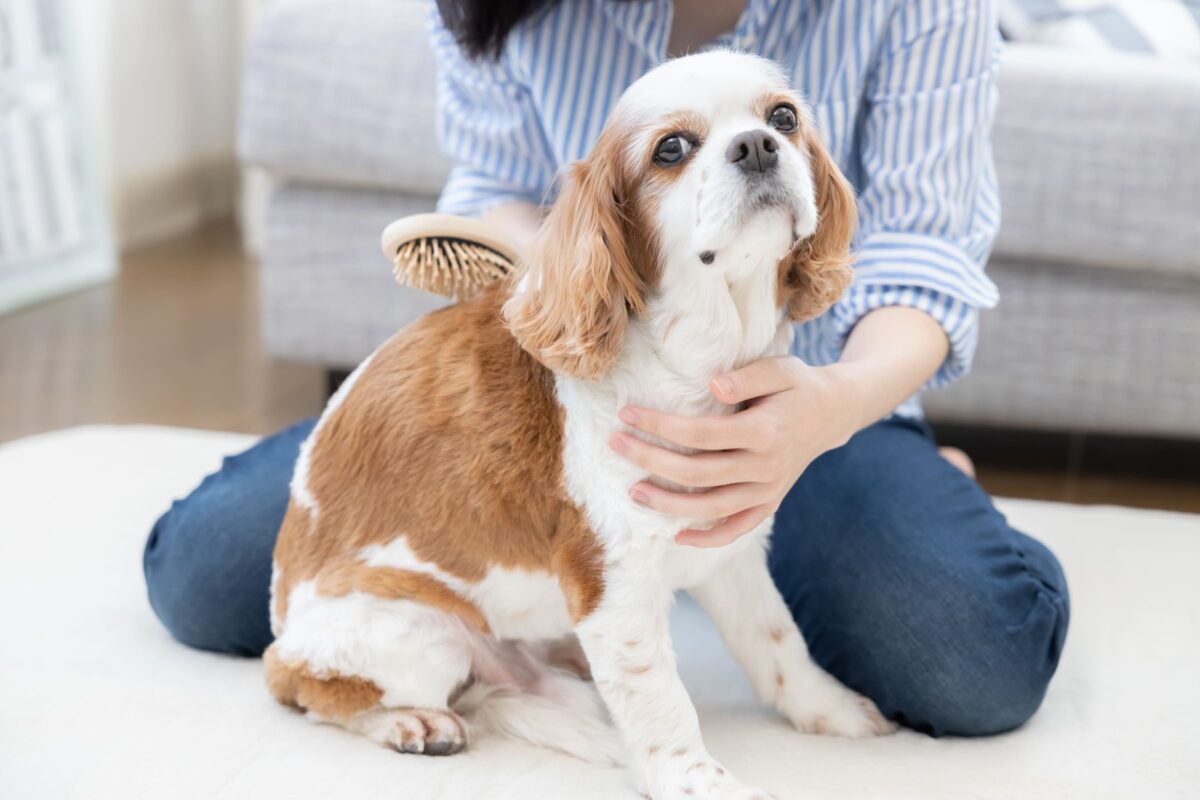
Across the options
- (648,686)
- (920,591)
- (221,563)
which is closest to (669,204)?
(648,686)

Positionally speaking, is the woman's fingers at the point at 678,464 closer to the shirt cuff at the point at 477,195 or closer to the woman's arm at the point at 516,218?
the woman's arm at the point at 516,218

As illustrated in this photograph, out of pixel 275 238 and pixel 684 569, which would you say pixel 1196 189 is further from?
pixel 275 238

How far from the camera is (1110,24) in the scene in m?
2.27

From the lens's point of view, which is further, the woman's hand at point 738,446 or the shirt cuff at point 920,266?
the shirt cuff at point 920,266

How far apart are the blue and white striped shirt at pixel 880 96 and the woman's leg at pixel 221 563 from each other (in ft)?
→ 1.66

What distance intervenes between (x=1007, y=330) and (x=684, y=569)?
1048mm

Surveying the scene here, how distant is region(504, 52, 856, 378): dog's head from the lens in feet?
3.10

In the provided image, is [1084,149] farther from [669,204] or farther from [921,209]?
[669,204]

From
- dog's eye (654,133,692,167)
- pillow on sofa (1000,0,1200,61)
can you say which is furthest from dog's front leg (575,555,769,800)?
pillow on sofa (1000,0,1200,61)

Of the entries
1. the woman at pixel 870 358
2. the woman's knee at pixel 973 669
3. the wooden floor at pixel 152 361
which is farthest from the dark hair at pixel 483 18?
the wooden floor at pixel 152 361

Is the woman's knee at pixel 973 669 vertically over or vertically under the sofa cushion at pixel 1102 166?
under

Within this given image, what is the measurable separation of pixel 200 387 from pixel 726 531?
160 cm

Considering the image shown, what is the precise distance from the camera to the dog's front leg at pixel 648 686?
107 cm

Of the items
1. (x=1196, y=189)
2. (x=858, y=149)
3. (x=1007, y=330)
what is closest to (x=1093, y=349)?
(x=1007, y=330)
